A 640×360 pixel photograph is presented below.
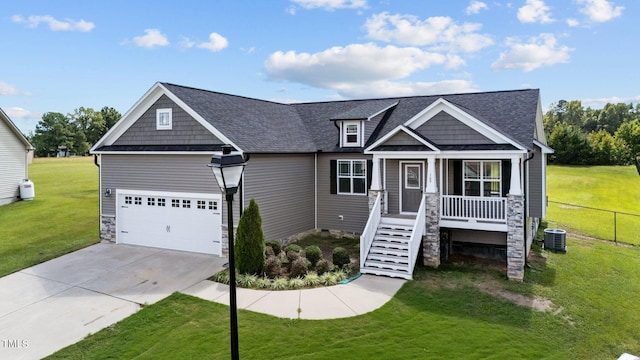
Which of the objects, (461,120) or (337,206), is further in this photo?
(337,206)

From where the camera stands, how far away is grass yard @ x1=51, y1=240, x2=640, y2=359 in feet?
24.9

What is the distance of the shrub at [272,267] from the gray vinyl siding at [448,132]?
671cm

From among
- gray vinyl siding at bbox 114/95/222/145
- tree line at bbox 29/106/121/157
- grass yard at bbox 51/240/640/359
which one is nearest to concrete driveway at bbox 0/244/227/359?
grass yard at bbox 51/240/640/359

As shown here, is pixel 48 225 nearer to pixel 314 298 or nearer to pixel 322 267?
pixel 322 267

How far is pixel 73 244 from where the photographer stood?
15617 mm

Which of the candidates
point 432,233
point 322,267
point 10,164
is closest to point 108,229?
point 322,267

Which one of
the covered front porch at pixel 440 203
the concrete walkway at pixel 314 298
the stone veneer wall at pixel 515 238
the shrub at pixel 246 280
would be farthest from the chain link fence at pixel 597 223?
the shrub at pixel 246 280

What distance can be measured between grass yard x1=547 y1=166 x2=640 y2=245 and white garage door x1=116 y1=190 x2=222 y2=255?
17.7 m

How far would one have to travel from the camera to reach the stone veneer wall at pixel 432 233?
1319cm

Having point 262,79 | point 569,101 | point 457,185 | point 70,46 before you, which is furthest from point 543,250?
point 569,101

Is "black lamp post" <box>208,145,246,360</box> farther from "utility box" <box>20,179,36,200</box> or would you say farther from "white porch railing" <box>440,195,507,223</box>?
"utility box" <box>20,179,36,200</box>

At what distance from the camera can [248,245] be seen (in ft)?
38.5

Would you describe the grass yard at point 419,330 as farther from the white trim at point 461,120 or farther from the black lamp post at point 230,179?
the white trim at point 461,120

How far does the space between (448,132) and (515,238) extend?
4.04 meters
